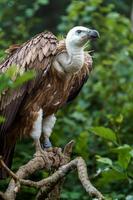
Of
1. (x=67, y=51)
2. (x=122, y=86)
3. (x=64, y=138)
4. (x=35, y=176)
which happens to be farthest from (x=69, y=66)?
(x=122, y=86)

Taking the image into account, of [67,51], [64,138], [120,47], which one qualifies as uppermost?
[67,51]

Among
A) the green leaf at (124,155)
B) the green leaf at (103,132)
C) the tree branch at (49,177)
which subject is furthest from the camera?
the green leaf at (103,132)

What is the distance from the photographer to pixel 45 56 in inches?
234

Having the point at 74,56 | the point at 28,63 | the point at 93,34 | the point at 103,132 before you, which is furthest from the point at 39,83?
the point at 103,132

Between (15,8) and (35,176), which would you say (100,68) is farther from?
(35,176)

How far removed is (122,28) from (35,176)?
3.08 m

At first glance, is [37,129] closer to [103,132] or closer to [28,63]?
[28,63]

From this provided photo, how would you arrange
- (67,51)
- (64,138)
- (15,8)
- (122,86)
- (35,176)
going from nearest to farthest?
(67,51) → (35,176) → (64,138) → (122,86) → (15,8)

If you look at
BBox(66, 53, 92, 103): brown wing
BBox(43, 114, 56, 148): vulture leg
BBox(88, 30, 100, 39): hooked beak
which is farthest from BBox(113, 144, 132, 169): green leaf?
BBox(66, 53, 92, 103): brown wing

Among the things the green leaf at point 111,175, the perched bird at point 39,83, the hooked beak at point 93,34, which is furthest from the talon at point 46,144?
the green leaf at point 111,175

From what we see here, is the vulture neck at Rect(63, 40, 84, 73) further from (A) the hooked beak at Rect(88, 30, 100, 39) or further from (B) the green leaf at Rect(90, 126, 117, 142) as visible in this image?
(B) the green leaf at Rect(90, 126, 117, 142)

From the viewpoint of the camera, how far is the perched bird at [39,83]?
5867mm

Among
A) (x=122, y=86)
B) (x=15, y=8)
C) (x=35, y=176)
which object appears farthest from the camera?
(x=15, y=8)

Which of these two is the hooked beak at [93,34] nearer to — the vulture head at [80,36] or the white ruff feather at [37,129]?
the vulture head at [80,36]
